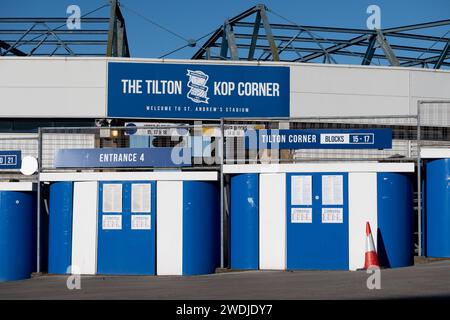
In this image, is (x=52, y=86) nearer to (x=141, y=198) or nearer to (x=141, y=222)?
(x=141, y=198)

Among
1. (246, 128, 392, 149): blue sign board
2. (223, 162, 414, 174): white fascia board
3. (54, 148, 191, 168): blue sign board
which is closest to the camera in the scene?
(223, 162, 414, 174): white fascia board

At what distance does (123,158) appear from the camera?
48.9ft

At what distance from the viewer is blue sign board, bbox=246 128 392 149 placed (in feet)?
47.5

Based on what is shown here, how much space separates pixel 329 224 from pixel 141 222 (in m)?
3.88

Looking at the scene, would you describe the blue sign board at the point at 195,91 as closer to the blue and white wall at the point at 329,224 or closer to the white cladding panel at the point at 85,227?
the white cladding panel at the point at 85,227

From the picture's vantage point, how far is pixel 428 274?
485 inches

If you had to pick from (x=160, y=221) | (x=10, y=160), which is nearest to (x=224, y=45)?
(x=10, y=160)

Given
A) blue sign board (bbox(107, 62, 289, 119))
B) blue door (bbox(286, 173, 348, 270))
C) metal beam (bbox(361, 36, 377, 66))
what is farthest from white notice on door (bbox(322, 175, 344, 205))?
metal beam (bbox(361, 36, 377, 66))

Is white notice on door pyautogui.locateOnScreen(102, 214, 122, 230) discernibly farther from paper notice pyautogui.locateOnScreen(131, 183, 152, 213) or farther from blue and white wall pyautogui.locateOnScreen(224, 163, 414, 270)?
blue and white wall pyautogui.locateOnScreen(224, 163, 414, 270)

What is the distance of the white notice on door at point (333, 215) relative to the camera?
1398 cm

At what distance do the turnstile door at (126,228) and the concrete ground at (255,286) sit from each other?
0.36 metres

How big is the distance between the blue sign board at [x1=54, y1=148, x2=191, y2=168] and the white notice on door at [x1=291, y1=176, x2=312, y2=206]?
229 cm
